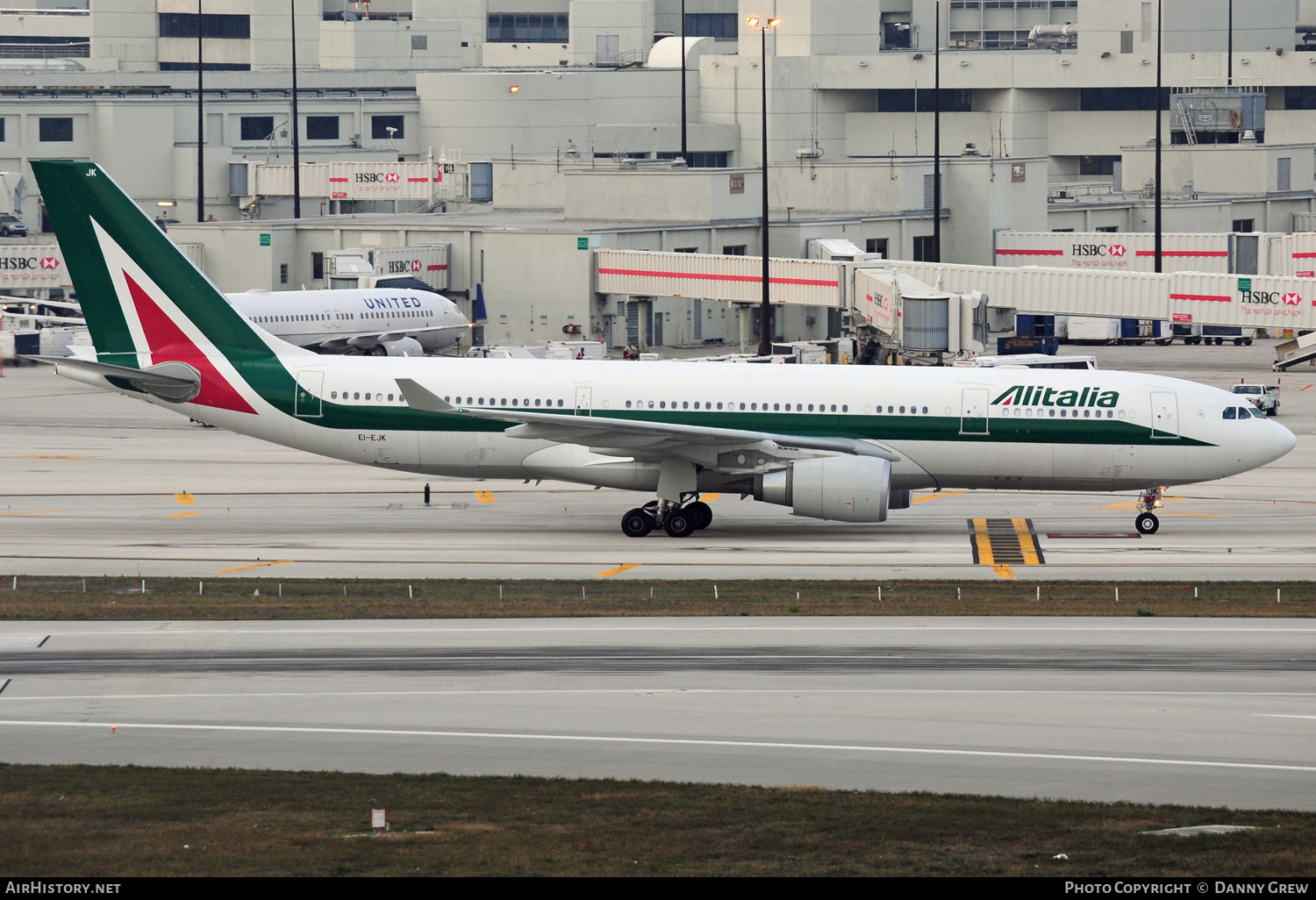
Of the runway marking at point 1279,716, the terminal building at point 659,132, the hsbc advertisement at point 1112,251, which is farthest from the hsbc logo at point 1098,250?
the runway marking at point 1279,716

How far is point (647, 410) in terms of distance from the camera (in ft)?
148

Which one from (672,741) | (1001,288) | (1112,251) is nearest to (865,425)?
(672,741)

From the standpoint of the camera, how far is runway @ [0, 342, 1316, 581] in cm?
4066

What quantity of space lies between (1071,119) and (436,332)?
243 feet

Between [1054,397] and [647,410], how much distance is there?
1033 centimetres

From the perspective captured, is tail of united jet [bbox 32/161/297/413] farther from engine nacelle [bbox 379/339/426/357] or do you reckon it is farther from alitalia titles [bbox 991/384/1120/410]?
Answer: engine nacelle [bbox 379/339/426/357]

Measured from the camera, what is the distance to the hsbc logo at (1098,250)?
10344 cm

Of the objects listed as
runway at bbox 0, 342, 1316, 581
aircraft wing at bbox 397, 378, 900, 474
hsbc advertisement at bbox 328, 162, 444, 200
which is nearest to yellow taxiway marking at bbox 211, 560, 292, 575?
runway at bbox 0, 342, 1316, 581

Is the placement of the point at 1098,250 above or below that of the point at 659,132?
below

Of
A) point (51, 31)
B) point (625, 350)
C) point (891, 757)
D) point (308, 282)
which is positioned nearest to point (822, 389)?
point (891, 757)

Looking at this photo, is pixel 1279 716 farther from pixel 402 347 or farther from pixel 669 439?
pixel 402 347

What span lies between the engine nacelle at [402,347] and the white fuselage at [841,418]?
4130 cm

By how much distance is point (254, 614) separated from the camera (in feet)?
114
